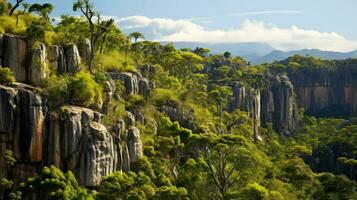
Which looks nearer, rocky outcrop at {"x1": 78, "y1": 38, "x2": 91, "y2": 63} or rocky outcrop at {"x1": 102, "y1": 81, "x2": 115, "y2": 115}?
rocky outcrop at {"x1": 102, "y1": 81, "x2": 115, "y2": 115}

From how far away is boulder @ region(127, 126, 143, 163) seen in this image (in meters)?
45.3

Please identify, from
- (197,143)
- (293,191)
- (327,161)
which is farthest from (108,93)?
(327,161)

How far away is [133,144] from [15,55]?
511 inches

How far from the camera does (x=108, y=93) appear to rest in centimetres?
4631

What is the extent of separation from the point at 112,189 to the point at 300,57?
4327 inches

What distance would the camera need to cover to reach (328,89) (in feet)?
446

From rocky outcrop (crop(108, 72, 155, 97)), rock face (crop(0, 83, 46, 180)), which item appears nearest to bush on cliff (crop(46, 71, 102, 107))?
rock face (crop(0, 83, 46, 180))

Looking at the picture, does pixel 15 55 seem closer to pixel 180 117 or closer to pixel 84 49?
pixel 84 49

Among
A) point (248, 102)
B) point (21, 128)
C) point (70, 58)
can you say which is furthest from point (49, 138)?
point (248, 102)

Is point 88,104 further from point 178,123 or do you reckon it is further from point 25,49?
point 178,123

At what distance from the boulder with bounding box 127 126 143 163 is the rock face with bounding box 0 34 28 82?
1055 centimetres

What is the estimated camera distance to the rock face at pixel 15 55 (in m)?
41.0

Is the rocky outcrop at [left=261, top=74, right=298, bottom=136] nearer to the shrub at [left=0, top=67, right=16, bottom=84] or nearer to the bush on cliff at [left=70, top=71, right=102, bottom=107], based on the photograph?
the bush on cliff at [left=70, top=71, right=102, bottom=107]

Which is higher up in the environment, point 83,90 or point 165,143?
point 83,90
